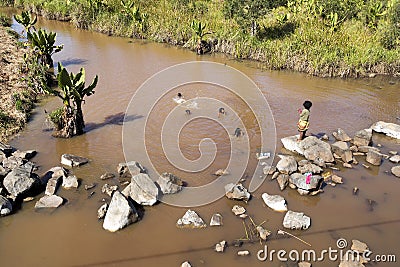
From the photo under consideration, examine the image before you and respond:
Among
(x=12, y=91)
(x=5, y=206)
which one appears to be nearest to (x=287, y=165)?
(x=5, y=206)

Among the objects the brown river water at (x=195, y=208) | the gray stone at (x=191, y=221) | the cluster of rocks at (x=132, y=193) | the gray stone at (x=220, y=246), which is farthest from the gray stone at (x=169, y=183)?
the gray stone at (x=220, y=246)

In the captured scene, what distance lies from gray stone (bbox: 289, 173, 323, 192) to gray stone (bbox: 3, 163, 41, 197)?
18.6 feet

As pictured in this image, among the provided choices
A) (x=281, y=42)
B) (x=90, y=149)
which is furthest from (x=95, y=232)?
(x=281, y=42)

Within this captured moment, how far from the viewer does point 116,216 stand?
6648 millimetres

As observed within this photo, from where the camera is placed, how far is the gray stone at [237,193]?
24.7ft

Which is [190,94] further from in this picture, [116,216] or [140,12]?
[140,12]

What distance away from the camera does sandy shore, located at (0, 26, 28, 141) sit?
32.0 ft

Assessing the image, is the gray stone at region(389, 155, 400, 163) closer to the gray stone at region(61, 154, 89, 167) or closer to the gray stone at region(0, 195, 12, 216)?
the gray stone at region(61, 154, 89, 167)

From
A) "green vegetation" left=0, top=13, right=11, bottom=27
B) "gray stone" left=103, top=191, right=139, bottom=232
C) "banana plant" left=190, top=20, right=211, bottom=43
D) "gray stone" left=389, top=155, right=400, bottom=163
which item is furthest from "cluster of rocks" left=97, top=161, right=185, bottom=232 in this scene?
"green vegetation" left=0, top=13, right=11, bottom=27

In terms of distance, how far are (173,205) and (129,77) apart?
7904 mm

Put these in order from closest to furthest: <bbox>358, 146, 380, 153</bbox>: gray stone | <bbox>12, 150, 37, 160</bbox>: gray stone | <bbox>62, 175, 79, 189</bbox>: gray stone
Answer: <bbox>62, 175, 79, 189</bbox>: gray stone → <bbox>12, 150, 37, 160</bbox>: gray stone → <bbox>358, 146, 380, 153</bbox>: gray stone

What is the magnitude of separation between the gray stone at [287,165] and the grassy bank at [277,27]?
7.54 metres

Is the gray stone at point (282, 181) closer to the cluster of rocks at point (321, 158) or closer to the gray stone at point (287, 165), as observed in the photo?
the cluster of rocks at point (321, 158)

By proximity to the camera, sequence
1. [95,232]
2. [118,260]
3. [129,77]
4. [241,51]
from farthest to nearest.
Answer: [241,51] → [129,77] → [95,232] → [118,260]
